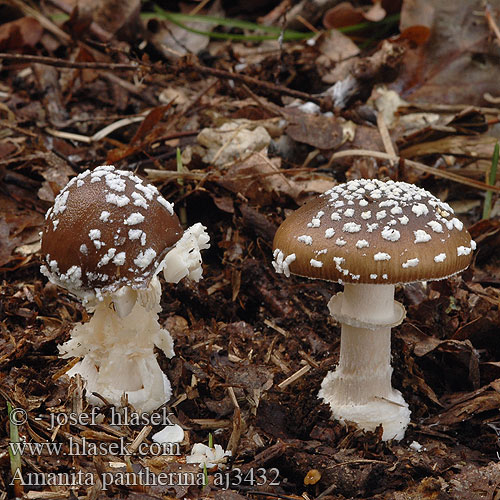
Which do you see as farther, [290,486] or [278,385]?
[278,385]

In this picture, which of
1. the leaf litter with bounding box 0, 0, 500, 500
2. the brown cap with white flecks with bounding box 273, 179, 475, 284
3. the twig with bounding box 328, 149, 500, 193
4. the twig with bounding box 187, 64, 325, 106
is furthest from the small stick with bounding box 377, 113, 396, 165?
the brown cap with white flecks with bounding box 273, 179, 475, 284

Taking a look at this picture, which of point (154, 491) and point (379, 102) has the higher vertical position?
point (379, 102)

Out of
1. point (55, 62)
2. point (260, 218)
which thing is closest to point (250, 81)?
point (260, 218)

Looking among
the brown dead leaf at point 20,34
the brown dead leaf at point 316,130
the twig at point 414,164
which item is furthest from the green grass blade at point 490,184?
the brown dead leaf at point 20,34

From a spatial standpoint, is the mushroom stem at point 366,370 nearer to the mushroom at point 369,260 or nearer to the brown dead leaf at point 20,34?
the mushroom at point 369,260

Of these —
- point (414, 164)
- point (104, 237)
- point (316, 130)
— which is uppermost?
point (316, 130)

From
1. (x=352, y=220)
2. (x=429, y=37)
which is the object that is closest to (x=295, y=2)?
(x=429, y=37)

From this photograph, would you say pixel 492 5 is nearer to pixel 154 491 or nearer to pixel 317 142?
pixel 317 142
